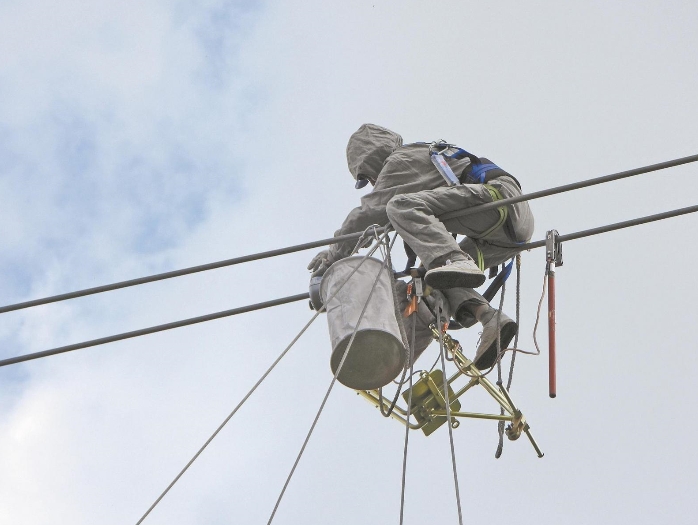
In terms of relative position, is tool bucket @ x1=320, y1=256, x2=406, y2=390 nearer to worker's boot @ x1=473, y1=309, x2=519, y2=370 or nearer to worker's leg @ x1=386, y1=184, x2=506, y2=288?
worker's leg @ x1=386, y1=184, x2=506, y2=288

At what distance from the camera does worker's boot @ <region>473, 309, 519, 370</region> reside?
22.3 feet

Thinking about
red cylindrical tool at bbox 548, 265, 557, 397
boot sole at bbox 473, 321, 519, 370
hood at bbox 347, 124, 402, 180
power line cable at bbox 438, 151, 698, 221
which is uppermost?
hood at bbox 347, 124, 402, 180

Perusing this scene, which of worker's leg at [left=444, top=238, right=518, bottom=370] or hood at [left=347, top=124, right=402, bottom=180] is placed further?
hood at [left=347, top=124, right=402, bottom=180]

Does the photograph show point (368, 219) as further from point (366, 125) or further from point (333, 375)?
point (333, 375)

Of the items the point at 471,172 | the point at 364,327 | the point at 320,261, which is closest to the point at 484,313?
the point at 471,172

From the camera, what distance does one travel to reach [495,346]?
6.90 meters

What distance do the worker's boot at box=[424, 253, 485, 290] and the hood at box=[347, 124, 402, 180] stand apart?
4.33 ft

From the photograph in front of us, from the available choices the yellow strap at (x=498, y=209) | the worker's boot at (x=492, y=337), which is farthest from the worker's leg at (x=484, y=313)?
the yellow strap at (x=498, y=209)

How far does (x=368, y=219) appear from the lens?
287 inches

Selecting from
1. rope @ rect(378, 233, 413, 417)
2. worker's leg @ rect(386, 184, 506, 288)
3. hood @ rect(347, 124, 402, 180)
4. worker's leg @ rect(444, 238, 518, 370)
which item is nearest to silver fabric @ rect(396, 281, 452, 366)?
worker's leg @ rect(444, 238, 518, 370)

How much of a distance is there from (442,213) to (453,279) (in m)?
0.64

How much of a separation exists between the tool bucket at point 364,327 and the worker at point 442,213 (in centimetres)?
25

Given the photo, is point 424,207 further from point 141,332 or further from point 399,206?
point 141,332

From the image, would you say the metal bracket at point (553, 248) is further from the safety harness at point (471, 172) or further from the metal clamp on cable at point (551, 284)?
the safety harness at point (471, 172)
